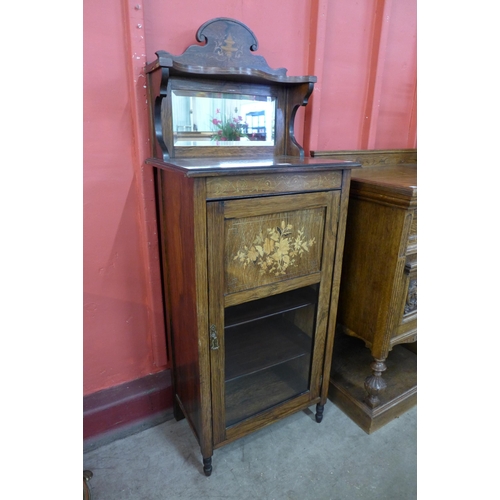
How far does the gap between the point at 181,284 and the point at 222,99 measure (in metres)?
0.84

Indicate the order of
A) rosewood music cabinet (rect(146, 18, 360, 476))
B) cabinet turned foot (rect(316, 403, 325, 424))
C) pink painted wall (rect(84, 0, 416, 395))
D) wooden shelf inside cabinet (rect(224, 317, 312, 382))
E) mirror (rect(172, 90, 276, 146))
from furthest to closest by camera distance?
cabinet turned foot (rect(316, 403, 325, 424)) → wooden shelf inside cabinet (rect(224, 317, 312, 382)) → mirror (rect(172, 90, 276, 146)) → pink painted wall (rect(84, 0, 416, 395)) → rosewood music cabinet (rect(146, 18, 360, 476))

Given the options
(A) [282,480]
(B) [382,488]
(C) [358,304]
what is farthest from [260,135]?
(B) [382,488]

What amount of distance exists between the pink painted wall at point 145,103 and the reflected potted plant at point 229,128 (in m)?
0.32

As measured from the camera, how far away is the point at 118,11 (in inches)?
53.2

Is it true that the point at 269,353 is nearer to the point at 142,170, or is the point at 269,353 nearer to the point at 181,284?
the point at 181,284

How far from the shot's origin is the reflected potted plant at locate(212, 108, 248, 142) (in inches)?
63.8

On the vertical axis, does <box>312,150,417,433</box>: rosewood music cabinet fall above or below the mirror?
below

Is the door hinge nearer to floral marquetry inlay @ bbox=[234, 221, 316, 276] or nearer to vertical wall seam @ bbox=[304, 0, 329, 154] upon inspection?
floral marquetry inlay @ bbox=[234, 221, 316, 276]

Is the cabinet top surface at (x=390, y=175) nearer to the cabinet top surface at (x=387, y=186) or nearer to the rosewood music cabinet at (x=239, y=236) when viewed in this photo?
Result: the cabinet top surface at (x=387, y=186)

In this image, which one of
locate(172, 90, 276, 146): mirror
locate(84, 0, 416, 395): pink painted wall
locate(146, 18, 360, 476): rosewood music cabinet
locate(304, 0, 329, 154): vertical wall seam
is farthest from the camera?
locate(304, 0, 329, 154): vertical wall seam

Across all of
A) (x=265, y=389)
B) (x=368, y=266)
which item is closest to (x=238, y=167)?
(x=368, y=266)

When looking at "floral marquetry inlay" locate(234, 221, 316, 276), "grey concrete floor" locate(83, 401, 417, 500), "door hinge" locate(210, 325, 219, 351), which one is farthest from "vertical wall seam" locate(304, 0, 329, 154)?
"grey concrete floor" locate(83, 401, 417, 500)

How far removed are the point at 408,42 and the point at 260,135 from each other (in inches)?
47.6

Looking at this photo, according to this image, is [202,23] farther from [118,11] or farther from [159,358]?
[159,358]
